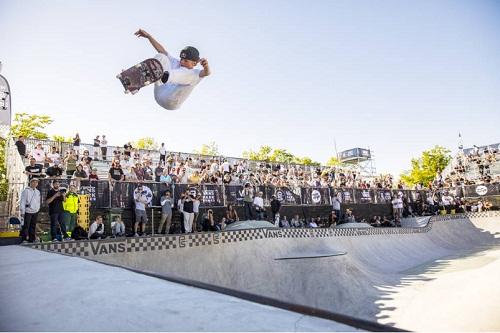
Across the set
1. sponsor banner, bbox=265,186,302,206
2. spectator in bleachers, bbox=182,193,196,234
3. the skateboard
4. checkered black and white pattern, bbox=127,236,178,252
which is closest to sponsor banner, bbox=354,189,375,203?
sponsor banner, bbox=265,186,302,206

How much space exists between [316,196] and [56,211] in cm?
1267

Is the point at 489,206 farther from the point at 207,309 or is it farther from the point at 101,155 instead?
the point at 207,309

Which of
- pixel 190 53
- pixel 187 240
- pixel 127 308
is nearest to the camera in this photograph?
pixel 127 308

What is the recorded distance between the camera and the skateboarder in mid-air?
17828mm

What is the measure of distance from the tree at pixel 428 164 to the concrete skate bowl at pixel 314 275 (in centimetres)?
4439

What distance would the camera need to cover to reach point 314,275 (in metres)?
9.76

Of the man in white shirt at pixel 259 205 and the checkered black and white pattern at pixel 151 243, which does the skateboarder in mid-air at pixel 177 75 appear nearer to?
the man in white shirt at pixel 259 205

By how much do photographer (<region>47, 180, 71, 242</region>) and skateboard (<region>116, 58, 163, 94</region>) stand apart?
31.2 ft

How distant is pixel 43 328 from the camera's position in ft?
6.75

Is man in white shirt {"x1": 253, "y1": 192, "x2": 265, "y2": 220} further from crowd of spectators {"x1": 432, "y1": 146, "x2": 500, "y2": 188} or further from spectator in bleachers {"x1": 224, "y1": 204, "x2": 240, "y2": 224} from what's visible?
crowd of spectators {"x1": 432, "y1": 146, "x2": 500, "y2": 188}

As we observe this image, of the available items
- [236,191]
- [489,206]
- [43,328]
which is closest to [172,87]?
[236,191]

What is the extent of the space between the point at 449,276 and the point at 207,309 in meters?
12.0

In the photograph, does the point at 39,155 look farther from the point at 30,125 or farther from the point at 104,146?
the point at 30,125

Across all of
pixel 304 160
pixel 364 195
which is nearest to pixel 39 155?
pixel 364 195
